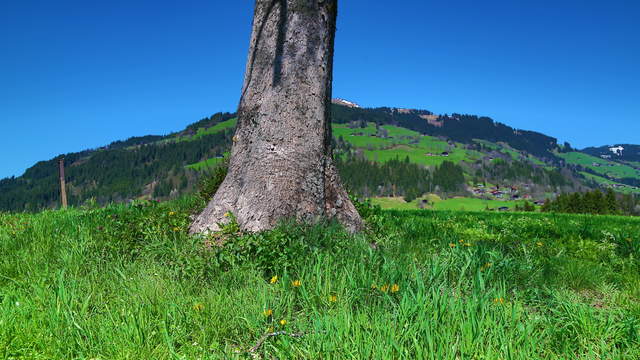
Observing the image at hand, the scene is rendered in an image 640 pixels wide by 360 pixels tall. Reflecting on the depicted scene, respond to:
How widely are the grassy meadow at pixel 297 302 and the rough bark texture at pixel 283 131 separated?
45cm

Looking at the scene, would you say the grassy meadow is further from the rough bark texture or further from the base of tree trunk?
the rough bark texture

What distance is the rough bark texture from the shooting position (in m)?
5.17

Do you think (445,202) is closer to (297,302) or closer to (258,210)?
(258,210)

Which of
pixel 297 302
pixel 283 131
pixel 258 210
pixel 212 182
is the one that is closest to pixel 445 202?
pixel 212 182

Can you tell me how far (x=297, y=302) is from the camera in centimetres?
321

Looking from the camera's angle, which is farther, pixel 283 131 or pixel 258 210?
pixel 283 131

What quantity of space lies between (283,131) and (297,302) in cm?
272

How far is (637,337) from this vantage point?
2.76 metres

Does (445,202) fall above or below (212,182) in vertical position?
below

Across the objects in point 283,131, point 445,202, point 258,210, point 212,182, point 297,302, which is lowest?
→ point 445,202

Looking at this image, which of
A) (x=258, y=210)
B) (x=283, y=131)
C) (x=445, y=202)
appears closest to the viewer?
(x=258, y=210)

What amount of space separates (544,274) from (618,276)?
4.21 feet

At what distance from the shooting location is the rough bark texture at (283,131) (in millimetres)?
5168

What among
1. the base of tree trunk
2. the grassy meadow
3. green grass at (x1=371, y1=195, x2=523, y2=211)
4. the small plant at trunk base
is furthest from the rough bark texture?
green grass at (x1=371, y1=195, x2=523, y2=211)
